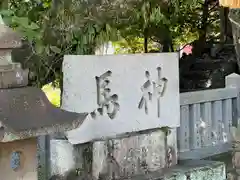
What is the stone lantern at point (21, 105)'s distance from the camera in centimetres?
292

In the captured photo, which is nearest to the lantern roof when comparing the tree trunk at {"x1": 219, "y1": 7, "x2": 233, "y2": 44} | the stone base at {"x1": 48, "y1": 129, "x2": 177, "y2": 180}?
the stone base at {"x1": 48, "y1": 129, "x2": 177, "y2": 180}

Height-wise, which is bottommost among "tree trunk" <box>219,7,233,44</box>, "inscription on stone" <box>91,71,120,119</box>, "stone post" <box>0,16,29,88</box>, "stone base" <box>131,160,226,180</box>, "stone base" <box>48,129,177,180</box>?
"stone base" <box>131,160,226,180</box>

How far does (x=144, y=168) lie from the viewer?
17.5ft

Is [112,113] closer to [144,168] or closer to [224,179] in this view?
[144,168]

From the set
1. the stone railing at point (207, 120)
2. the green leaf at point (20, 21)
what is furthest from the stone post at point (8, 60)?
the stone railing at point (207, 120)

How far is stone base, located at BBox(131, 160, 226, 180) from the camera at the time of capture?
5289mm

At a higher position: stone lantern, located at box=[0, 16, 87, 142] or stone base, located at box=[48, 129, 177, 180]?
stone lantern, located at box=[0, 16, 87, 142]

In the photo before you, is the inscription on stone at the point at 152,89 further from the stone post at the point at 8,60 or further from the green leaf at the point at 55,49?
the stone post at the point at 8,60

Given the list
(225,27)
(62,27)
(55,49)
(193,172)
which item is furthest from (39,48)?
(225,27)

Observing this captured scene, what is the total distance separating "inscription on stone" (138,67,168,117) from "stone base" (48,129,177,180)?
0.32 metres

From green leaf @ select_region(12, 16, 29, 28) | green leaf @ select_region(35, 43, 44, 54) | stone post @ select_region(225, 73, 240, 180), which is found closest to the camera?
green leaf @ select_region(12, 16, 29, 28)

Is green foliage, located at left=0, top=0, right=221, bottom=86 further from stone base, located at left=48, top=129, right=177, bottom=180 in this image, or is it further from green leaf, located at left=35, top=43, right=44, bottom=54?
stone base, located at left=48, top=129, right=177, bottom=180

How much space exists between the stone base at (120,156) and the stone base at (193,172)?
0.35ft

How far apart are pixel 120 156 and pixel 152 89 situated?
2.65 ft
